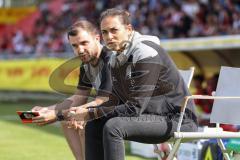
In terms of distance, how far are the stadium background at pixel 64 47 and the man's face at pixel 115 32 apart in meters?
1.17

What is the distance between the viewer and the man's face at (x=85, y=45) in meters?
5.03

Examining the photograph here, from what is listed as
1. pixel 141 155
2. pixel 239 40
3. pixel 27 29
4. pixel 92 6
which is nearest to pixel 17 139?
pixel 141 155

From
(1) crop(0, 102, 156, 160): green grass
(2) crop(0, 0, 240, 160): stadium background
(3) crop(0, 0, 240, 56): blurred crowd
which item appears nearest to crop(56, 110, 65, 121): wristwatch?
(2) crop(0, 0, 240, 160): stadium background

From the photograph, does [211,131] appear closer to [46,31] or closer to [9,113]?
[9,113]

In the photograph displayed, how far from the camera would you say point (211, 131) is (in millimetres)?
4855

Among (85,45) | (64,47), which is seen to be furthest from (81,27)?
(64,47)

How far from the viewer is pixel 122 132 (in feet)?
14.3

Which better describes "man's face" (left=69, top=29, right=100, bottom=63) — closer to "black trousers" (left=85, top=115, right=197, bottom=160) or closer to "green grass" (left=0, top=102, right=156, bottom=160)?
"black trousers" (left=85, top=115, right=197, bottom=160)

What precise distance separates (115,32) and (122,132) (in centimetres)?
78

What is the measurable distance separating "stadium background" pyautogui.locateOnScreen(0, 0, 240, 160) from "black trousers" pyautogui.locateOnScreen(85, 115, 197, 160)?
101 cm

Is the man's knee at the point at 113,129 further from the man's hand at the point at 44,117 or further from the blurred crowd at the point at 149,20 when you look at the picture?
the blurred crowd at the point at 149,20

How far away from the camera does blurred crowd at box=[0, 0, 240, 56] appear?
15.6 meters

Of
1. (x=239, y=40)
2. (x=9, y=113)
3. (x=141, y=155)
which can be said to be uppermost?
(x=239, y=40)

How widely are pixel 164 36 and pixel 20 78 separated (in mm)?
4139
